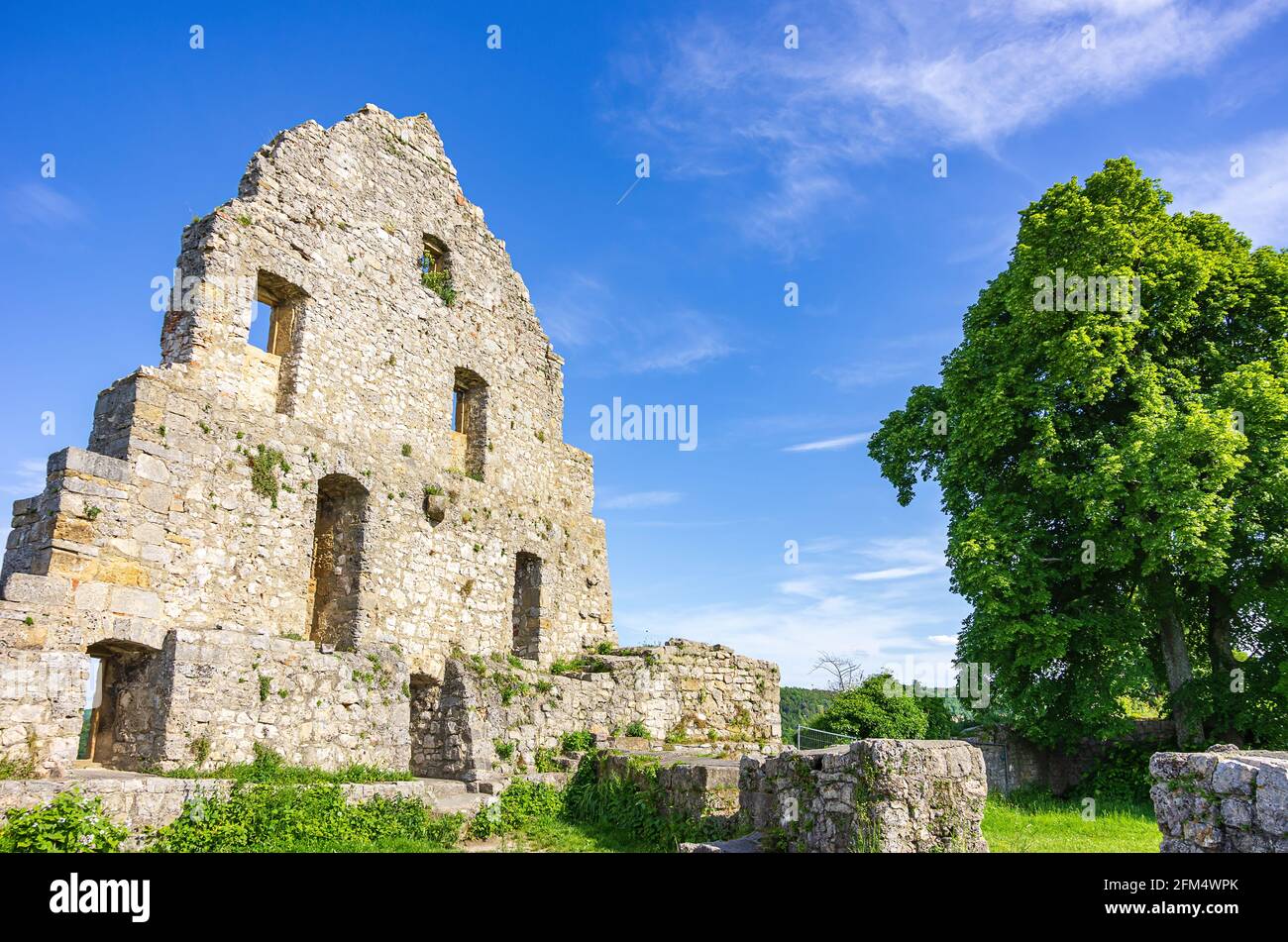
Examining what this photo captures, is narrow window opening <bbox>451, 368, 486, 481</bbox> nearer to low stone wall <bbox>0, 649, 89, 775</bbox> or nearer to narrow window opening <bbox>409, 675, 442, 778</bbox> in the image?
narrow window opening <bbox>409, 675, 442, 778</bbox>

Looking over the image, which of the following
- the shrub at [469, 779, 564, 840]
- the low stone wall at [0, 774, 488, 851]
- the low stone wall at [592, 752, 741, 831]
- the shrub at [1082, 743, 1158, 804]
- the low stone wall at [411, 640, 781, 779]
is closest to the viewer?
the low stone wall at [0, 774, 488, 851]

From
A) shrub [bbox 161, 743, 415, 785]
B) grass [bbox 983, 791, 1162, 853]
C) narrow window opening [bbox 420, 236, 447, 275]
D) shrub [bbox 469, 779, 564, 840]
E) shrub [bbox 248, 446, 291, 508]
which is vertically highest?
narrow window opening [bbox 420, 236, 447, 275]

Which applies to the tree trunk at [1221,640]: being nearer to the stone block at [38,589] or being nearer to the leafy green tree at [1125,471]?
the leafy green tree at [1125,471]

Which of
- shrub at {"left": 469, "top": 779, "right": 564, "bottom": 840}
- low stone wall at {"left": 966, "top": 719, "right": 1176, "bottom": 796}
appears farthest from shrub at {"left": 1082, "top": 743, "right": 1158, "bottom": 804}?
shrub at {"left": 469, "top": 779, "right": 564, "bottom": 840}

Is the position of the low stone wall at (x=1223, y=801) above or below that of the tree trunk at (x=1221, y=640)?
below

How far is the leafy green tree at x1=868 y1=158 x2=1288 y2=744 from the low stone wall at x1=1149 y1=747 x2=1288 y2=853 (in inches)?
401

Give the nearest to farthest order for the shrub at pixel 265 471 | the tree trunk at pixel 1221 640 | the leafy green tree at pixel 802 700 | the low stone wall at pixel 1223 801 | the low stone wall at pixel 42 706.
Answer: the low stone wall at pixel 1223 801 → the low stone wall at pixel 42 706 → the shrub at pixel 265 471 → the tree trunk at pixel 1221 640 → the leafy green tree at pixel 802 700

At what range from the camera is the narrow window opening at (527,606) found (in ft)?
56.0

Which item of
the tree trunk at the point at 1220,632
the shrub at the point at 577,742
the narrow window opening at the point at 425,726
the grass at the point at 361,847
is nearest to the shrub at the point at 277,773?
the grass at the point at 361,847

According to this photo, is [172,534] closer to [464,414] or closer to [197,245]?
[197,245]

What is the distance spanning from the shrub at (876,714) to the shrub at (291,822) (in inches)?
553

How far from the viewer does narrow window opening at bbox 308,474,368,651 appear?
13.8m

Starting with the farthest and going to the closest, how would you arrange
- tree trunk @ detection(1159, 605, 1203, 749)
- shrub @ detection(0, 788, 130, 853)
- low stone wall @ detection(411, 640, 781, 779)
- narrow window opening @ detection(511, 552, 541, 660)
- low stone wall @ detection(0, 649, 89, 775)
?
narrow window opening @ detection(511, 552, 541, 660) → tree trunk @ detection(1159, 605, 1203, 749) → low stone wall @ detection(411, 640, 781, 779) → low stone wall @ detection(0, 649, 89, 775) → shrub @ detection(0, 788, 130, 853)

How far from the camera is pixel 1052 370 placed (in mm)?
17453
